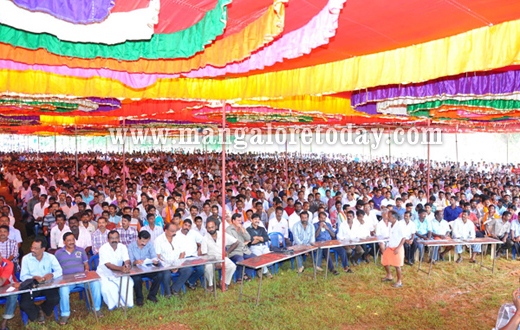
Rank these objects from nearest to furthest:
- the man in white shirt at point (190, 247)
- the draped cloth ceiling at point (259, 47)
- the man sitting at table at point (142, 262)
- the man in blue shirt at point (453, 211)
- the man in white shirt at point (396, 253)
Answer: the draped cloth ceiling at point (259, 47) < the man sitting at table at point (142, 262) < the man in white shirt at point (190, 247) < the man in white shirt at point (396, 253) < the man in blue shirt at point (453, 211)

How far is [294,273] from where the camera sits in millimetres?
7875

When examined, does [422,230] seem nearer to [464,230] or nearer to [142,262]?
[464,230]

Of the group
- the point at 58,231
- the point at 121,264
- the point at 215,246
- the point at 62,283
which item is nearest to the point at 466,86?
the point at 215,246

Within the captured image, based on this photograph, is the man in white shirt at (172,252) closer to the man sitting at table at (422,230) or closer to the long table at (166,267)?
the long table at (166,267)

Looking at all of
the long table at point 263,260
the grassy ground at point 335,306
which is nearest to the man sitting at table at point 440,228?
the grassy ground at point 335,306

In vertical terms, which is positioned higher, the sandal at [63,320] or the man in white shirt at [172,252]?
the man in white shirt at [172,252]

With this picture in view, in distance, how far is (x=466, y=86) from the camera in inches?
261

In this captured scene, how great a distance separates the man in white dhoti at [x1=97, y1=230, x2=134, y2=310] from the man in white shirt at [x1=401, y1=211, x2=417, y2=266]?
453 cm

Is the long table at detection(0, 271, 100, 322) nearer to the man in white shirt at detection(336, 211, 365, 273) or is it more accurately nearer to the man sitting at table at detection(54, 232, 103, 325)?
the man sitting at table at detection(54, 232, 103, 325)

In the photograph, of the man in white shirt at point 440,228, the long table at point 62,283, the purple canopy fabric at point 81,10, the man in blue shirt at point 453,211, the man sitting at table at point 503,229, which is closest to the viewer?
the purple canopy fabric at point 81,10

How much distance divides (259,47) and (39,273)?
4.15m

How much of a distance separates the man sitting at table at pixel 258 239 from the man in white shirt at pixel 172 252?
130 centimetres

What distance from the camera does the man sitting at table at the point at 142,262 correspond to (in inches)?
249

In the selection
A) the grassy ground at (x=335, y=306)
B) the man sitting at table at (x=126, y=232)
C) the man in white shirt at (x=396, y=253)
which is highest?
the man sitting at table at (x=126, y=232)
